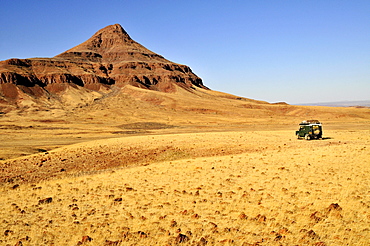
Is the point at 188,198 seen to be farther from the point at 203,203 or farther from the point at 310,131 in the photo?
the point at 310,131

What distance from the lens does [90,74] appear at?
429 ft

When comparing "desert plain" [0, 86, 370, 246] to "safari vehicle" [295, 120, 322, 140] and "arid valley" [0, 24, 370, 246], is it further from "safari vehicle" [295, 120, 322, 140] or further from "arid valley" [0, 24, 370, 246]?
"safari vehicle" [295, 120, 322, 140]

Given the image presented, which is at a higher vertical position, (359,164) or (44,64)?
(44,64)

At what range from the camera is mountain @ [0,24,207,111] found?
10961 cm

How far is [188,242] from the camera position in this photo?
7641 mm

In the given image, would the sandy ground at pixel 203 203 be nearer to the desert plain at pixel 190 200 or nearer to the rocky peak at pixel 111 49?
the desert plain at pixel 190 200

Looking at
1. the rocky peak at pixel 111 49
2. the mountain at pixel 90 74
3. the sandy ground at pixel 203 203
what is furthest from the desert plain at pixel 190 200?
the rocky peak at pixel 111 49

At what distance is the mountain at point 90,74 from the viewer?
10961 centimetres

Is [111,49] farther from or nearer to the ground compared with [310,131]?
farther from the ground

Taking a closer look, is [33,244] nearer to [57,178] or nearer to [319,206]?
[319,206]

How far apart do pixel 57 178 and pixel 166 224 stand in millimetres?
11427

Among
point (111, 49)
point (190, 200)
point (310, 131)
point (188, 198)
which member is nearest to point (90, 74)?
point (111, 49)

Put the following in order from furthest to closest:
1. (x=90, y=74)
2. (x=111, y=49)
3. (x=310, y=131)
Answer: (x=111, y=49) < (x=90, y=74) < (x=310, y=131)

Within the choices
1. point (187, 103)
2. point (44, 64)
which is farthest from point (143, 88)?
point (44, 64)
